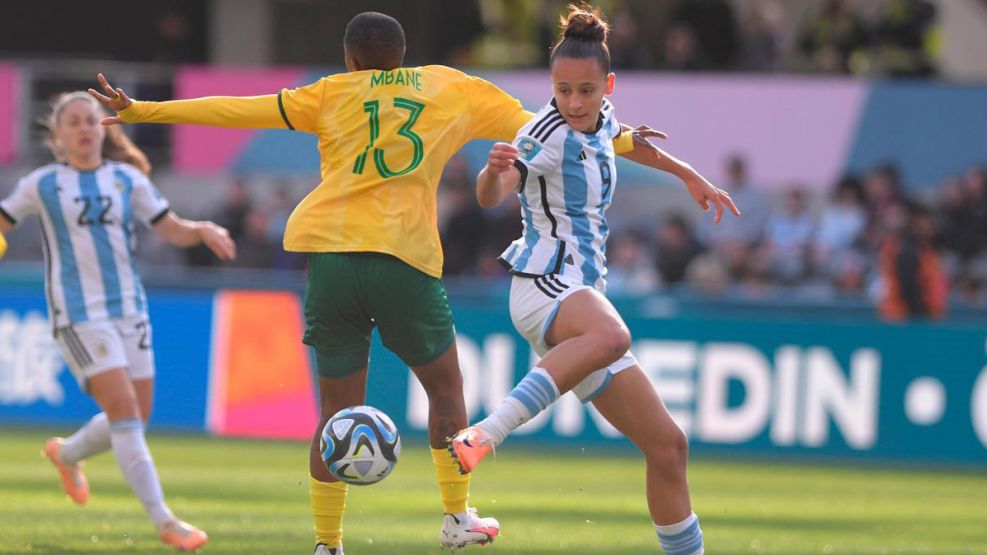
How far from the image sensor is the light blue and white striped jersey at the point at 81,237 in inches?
355

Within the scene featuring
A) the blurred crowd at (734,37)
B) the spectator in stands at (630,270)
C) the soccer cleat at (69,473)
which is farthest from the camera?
the blurred crowd at (734,37)

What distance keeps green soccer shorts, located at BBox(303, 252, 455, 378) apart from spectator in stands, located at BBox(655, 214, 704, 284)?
414 inches

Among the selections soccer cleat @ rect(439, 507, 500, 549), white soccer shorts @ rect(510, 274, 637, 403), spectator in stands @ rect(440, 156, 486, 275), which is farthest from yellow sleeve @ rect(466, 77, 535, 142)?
spectator in stands @ rect(440, 156, 486, 275)

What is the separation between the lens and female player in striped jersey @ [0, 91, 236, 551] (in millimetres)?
8836

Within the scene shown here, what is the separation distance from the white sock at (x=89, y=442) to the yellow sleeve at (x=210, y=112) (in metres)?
2.67

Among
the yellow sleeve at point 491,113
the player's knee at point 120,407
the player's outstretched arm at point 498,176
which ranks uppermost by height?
Result: the yellow sleeve at point 491,113

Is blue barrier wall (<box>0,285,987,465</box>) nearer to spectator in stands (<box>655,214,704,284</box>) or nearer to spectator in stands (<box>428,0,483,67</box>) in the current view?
spectator in stands (<box>655,214,704,284</box>)

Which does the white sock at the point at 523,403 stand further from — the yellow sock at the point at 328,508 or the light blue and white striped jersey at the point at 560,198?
the yellow sock at the point at 328,508

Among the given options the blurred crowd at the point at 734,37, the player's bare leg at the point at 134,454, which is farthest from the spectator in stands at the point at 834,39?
the player's bare leg at the point at 134,454

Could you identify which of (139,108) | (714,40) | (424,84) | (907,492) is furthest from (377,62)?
(714,40)

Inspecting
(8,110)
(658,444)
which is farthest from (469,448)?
(8,110)

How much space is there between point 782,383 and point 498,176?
9.28 metres

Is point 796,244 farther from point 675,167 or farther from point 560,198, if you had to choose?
point 560,198

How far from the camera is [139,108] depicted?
22.9 feet
